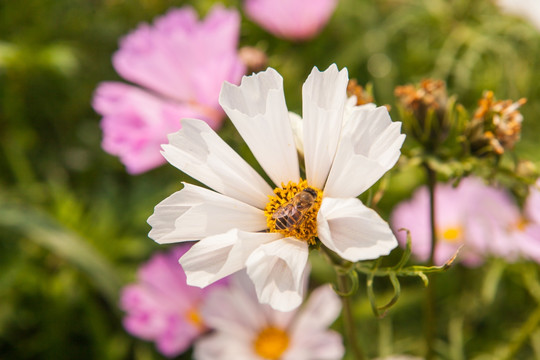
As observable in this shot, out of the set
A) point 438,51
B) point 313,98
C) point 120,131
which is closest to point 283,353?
point 120,131

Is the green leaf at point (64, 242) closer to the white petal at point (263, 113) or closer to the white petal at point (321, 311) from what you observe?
the white petal at point (321, 311)

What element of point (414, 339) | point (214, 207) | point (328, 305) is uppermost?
point (214, 207)

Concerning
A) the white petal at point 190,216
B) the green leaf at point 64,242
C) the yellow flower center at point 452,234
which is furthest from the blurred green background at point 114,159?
the white petal at point 190,216

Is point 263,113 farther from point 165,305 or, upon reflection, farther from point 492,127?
point 165,305

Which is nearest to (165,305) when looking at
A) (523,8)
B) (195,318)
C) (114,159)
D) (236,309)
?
(195,318)

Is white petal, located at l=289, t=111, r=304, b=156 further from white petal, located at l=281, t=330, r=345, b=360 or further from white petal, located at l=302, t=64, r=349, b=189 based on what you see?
white petal, located at l=281, t=330, r=345, b=360

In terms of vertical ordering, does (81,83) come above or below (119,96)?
below

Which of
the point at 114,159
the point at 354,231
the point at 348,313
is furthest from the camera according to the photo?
the point at 114,159

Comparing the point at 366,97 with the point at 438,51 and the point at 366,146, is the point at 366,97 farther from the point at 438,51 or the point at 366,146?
the point at 438,51
